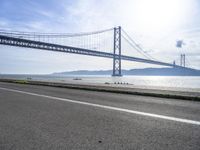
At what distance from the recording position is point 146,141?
430cm

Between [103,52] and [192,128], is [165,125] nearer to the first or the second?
[192,128]

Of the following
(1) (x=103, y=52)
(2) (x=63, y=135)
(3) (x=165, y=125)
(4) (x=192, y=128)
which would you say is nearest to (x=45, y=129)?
(2) (x=63, y=135)

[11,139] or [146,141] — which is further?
[11,139]

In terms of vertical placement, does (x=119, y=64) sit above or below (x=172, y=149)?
above

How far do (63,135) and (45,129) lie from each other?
0.68 metres

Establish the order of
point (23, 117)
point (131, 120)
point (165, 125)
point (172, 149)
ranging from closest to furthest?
point (172, 149), point (165, 125), point (131, 120), point (23, 117)

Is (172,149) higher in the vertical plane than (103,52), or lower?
lower

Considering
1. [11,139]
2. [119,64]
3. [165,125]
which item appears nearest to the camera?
[11,139]

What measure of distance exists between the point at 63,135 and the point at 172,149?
6.62 feet

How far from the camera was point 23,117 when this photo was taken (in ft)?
22.4

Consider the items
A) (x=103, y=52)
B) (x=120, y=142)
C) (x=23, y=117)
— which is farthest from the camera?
(x=103, y=52)

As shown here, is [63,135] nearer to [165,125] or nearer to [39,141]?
[39,141]

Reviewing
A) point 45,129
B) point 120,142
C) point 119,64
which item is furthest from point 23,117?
point 119,64

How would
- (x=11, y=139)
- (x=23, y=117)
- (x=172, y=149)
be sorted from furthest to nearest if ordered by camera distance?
(x=23, y=117) → (x=11, y=139) → (x=172, y=149)
